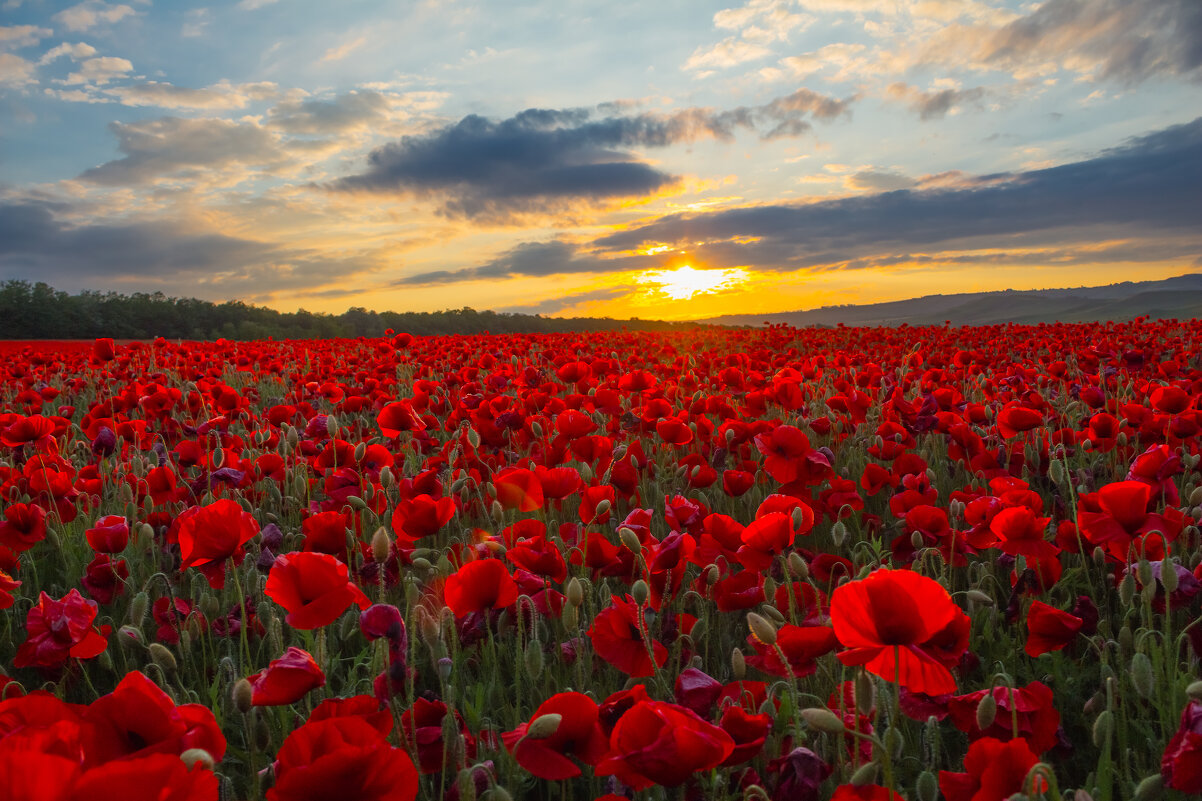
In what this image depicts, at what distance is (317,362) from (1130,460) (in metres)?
8.70

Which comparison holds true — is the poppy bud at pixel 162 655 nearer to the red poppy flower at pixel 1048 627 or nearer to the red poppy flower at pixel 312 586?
the red poppy flower at pixel 312 586

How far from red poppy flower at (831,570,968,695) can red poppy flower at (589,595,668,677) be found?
572mm

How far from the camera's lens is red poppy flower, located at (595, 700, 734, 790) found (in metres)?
1.00

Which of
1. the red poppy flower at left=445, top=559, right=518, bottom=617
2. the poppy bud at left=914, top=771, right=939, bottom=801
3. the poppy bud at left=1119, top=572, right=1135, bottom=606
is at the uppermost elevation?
the red poppy flower at left=445, top=559, right=518, bottom=617

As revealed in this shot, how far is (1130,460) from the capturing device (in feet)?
12.6

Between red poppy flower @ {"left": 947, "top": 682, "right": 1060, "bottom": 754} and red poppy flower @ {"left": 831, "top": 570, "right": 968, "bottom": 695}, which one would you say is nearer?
red poppy flower @ {"left": 831, "top": 570, "right": 968, "bottom": 695}

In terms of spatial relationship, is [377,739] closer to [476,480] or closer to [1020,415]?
[476,480]

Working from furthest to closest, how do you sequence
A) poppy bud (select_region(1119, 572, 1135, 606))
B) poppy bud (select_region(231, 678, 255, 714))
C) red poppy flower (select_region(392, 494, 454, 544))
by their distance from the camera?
red poppy flower (select_region(392, 494, 454, 544)) → poppy bud (select_region(1119, 572, 1135, 606)) → poppy bud (select_region(231, 678, 255, 714))

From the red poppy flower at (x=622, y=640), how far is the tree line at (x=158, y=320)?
30.8 metres

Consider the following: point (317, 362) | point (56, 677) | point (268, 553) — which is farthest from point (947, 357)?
point (56, 677)

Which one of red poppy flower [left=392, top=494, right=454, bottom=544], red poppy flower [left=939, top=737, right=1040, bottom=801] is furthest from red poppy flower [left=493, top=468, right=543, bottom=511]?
red poppy flower [left=939, top=737, right=1040, bottom=801]

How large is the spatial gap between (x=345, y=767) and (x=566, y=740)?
0.37m

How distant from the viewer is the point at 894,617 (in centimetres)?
117

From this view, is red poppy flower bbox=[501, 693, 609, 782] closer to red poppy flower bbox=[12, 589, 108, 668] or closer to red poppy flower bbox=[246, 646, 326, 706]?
red poppy flower bbox=[246, 646, 326, 706]
